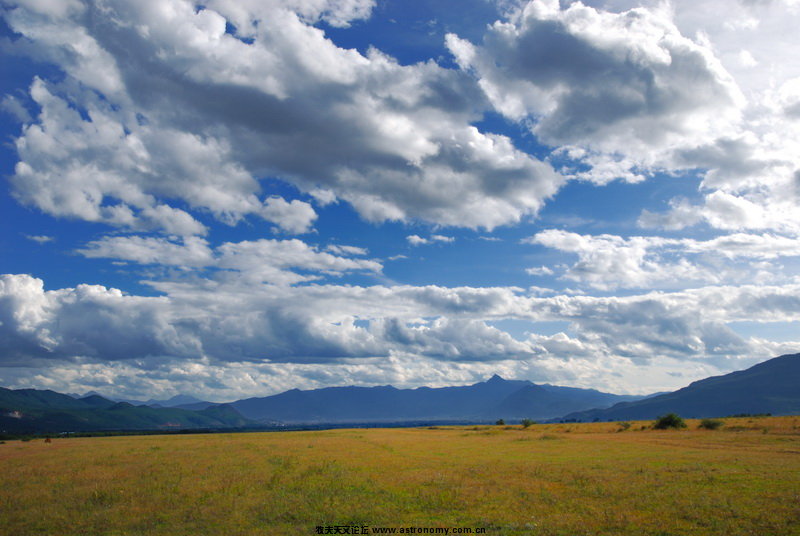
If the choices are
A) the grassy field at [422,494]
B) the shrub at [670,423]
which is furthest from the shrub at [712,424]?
the grassy field at [422,494]

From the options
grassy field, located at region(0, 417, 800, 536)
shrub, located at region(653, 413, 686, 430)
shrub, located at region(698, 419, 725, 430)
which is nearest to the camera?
grassy field, located at region(0, 417, 800, 536)

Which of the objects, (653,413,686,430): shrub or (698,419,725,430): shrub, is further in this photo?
(653,413,686,430): shrub

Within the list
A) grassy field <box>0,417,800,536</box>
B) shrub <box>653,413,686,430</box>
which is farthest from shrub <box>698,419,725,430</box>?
grassy field <box>0,417,800,536</box>

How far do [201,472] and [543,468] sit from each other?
101 ft

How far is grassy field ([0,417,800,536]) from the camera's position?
2445 centimetres

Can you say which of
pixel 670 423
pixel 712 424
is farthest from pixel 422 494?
pixel 670 423

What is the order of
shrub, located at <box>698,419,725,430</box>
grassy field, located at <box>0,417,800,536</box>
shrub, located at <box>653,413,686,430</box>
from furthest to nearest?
1. shrub, located at <box>653,413,686,430</box>
2. shrub, located at <box>698,419,725,430</box>
3. grassy field, located at <box>0,417,800,536</box>

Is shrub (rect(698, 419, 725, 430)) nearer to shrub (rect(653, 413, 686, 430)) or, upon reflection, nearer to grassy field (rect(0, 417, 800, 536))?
shrub (rect(653, 413, 686, 430))

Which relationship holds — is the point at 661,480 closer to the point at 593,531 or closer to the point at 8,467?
the point at 593,531

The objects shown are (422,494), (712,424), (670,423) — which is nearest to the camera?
(422,494)

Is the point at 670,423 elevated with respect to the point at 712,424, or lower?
Result: lower

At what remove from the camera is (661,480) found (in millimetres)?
33656

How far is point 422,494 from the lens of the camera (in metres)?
31.7

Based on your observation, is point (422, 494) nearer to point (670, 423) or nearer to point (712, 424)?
point (712, 424)
